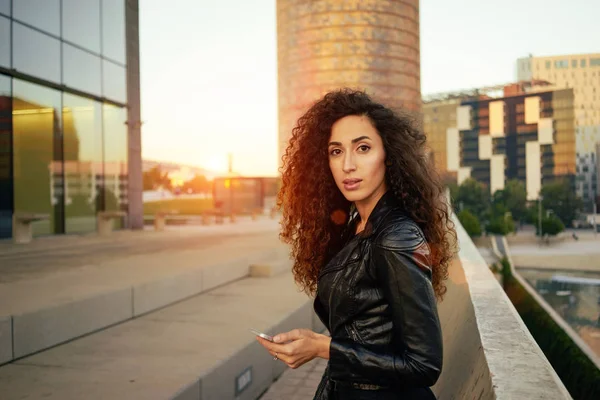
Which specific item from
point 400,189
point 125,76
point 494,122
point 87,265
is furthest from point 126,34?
point 494,122

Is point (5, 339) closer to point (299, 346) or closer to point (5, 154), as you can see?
point (299, 346)

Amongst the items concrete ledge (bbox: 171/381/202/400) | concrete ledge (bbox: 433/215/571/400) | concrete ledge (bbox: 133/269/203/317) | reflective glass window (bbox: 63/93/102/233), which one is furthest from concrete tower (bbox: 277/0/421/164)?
concrete ledge (bbox: 433/215/571/400)

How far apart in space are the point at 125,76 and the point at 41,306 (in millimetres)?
16260

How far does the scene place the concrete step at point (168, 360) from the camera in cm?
375

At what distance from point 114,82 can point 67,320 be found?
1552 centimetres

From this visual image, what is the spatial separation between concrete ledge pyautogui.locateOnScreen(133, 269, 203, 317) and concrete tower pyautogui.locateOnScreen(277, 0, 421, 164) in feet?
156

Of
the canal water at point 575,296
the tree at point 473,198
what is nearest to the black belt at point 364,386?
the canal water at point 575,296

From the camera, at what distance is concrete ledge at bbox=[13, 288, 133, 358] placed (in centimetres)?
450

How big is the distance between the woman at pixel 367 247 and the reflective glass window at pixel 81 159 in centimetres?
1602

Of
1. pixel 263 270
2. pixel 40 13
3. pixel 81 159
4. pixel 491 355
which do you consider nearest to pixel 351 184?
pixel 491 355

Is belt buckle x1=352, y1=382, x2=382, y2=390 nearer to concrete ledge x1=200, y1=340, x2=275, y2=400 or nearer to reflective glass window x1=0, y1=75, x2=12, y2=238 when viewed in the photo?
concrete ledge x1=200, y1=340, x2=275, y2=400

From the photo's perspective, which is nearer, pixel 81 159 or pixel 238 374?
pixel 238 374

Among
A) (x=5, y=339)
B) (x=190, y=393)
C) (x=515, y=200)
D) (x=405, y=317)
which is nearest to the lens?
(x=405, y=317)

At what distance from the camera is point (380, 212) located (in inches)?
74.0
